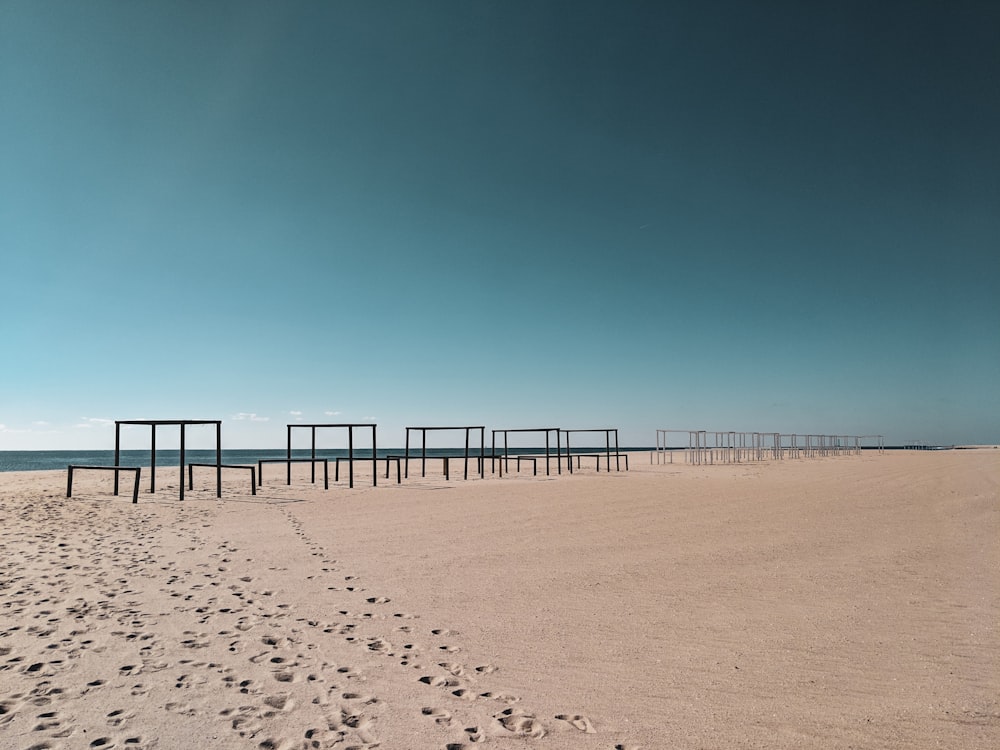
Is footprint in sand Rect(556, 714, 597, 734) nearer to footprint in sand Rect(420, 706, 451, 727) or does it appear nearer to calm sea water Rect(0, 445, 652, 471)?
footprint in sand Rect(420, 706, 451, 727)

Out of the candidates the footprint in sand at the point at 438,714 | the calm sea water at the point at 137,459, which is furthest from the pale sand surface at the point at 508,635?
the calm sea water at the point at 137,459

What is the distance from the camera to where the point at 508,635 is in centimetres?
500

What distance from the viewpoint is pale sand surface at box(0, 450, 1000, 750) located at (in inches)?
135

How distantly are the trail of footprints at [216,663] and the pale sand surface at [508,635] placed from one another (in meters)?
0.02

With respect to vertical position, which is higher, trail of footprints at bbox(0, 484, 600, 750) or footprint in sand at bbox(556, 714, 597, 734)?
trail of footprints at bbox(0, 484, 600, 750)

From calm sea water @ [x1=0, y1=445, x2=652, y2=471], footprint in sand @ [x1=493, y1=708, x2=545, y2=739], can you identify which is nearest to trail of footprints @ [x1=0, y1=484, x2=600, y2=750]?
footprint in sand @ [x1=493, y1=708, x2=545, y2=739]

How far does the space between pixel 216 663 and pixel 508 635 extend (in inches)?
87.8

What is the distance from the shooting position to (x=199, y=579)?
6.91 meters

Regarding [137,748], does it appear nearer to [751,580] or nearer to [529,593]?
[529,593]

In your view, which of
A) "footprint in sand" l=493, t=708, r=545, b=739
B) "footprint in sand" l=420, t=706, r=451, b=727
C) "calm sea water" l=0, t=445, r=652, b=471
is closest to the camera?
"footprint in sand" l=493, t=708, r=545, b=739

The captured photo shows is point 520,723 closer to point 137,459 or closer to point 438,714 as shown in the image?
point 438,714

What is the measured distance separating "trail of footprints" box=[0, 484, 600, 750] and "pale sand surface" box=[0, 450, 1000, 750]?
21mm

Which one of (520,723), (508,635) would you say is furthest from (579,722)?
(508,635)

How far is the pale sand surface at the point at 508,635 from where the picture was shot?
3426 mm
